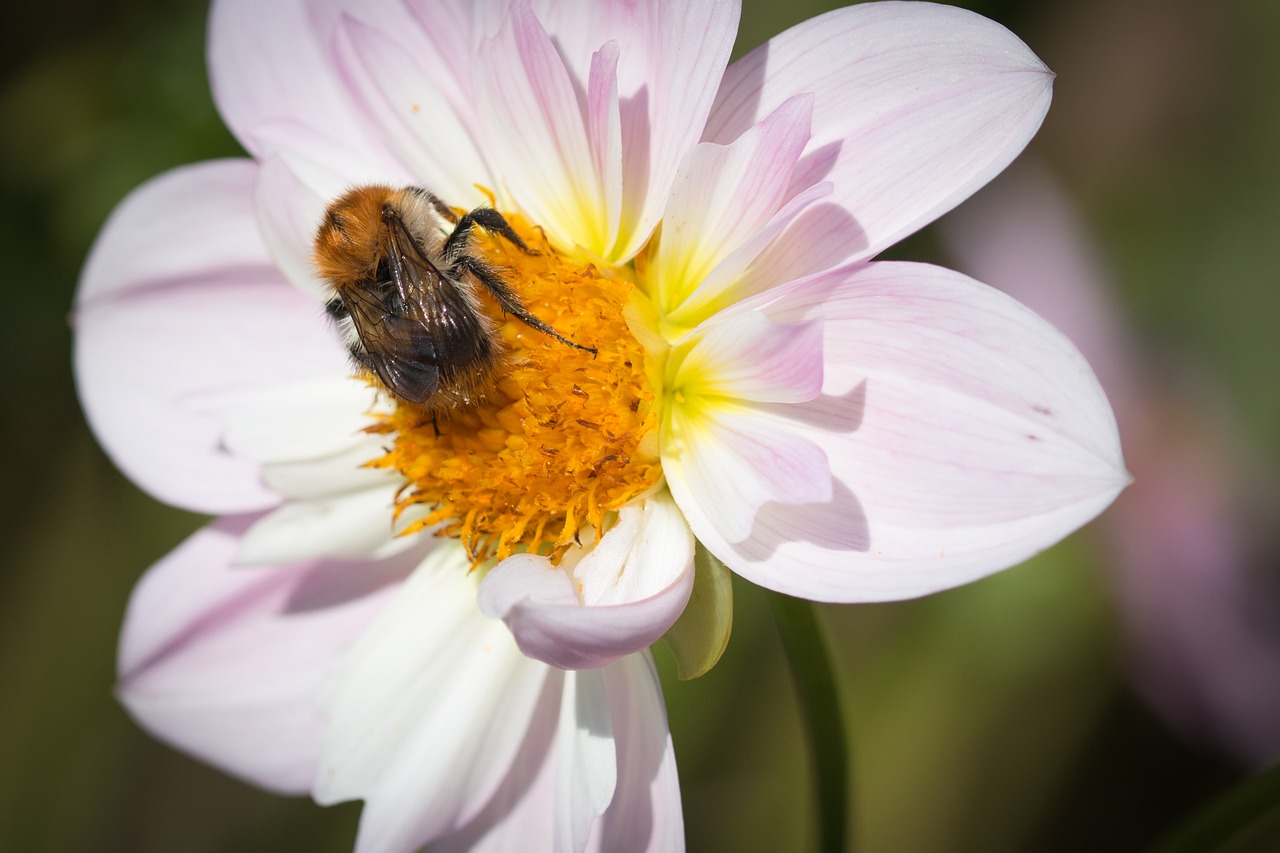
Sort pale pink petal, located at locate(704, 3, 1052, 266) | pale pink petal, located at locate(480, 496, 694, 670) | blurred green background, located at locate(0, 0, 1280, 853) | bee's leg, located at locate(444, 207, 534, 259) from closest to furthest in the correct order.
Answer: pale pink petal, located at locate(480, 496, 694, 670), pale pink petal, located at locate(704, 3, 1052, 266), bee's leg, located at locate(444, 207, 534, 259), blurred green background, located at locate(0, 0, 1280, 853)

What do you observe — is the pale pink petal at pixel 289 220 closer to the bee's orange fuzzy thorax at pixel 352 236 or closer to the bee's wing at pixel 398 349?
the bee's orange fuzzy thorax at pixel 352 236

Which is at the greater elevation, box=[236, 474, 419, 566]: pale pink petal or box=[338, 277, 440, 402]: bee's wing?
box=[338, 277, 440, 402]: bee's wing

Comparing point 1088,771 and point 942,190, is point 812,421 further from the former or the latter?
point 1088,771

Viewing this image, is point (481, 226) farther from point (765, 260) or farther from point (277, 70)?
point (277, 70)

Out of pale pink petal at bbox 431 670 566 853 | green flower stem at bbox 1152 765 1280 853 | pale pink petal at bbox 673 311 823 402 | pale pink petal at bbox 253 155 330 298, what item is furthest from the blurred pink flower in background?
pale pink petal at bbox 253 155 330 298

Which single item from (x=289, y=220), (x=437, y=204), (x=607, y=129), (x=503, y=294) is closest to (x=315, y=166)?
(x=289, y=220)

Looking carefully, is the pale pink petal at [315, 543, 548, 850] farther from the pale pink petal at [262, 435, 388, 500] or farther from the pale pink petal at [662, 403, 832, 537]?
the pale pink petal at [662, 403, 832, 537]
